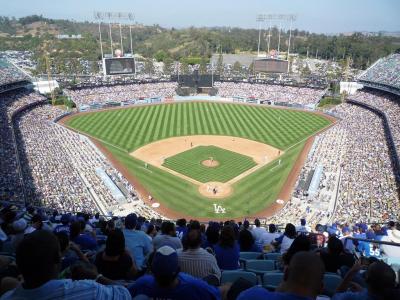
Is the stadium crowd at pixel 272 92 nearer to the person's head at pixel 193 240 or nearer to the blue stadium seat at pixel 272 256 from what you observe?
the blue stadium seat at pixel 272 256

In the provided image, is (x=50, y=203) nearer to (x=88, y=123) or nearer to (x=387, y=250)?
(x=387, y=250)

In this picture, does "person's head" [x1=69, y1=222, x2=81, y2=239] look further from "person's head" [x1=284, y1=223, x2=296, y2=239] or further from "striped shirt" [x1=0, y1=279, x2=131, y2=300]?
"person's head" [x1=284, y1=223, x2=296, y2=239]

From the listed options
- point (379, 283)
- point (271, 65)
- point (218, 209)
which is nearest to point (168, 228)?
point (379, 283)

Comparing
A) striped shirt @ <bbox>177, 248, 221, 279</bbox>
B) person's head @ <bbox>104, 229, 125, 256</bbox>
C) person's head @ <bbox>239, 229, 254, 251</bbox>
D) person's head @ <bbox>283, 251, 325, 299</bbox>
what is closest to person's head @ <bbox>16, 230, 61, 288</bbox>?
person's head @ <bbox>283, 251, 325, 299</bbox>

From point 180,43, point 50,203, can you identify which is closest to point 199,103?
point 50,203

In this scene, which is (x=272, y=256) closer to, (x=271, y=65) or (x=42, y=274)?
(x=42, y=274)

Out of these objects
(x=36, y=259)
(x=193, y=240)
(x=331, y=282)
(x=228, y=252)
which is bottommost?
(x=228, y=252)
